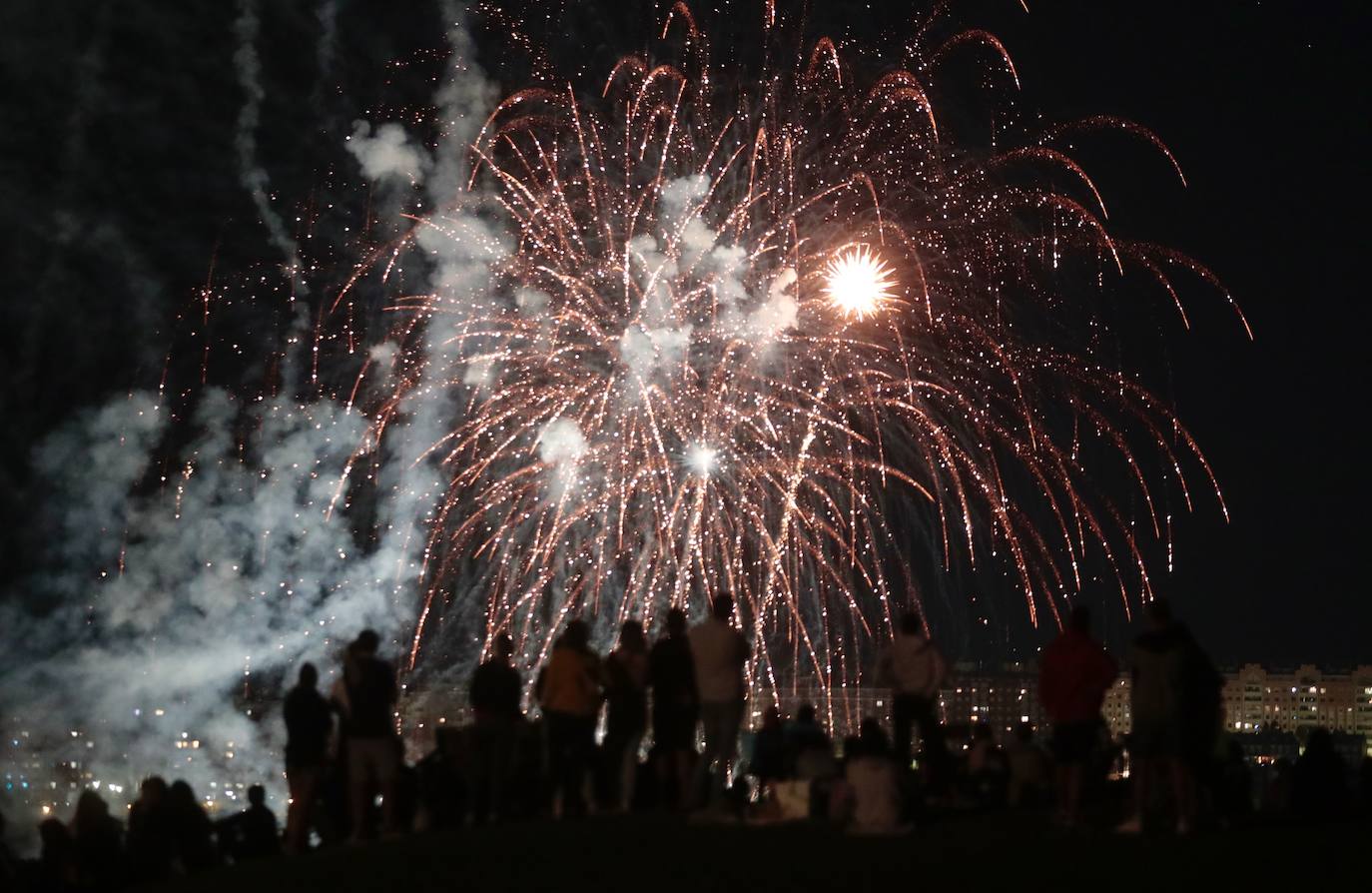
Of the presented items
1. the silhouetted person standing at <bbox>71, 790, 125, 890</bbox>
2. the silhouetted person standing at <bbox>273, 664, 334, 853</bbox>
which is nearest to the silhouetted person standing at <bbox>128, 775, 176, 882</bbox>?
the silhouetted person standing at <bbox>71, 790, 125, 890</bbox>

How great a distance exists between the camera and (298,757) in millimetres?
14805

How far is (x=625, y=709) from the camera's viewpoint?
15.7 meters

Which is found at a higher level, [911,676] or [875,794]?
[911,676]

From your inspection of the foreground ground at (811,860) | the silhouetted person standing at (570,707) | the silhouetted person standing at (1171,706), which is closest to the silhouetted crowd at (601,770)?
the silhouetted person standing at (570,707)

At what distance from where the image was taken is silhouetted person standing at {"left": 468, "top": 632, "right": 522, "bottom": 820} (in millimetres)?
15555

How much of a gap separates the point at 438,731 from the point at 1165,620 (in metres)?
6.17

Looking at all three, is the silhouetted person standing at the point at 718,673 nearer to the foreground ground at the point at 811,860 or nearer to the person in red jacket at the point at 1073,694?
the foreground ground at the point at 811,860

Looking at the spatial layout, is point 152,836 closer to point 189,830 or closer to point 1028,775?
point 189,830

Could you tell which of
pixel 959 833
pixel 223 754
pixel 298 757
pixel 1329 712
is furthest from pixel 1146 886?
pixel 1329 712

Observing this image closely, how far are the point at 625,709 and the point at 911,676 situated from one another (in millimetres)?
2355

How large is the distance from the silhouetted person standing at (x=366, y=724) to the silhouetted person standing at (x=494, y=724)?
995 millimetres

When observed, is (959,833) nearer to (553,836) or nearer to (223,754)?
(553,836)

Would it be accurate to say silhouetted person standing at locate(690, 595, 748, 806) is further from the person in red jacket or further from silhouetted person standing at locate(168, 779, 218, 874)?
silhouetted person standing at locate(168, 779, 218, 874)

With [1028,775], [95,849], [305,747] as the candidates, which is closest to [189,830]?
[95,849]
